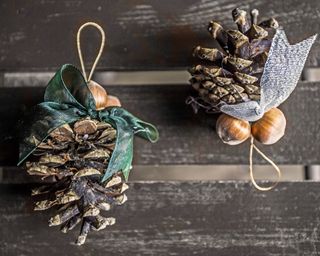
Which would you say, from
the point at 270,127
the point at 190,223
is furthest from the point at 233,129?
the point at 190,223

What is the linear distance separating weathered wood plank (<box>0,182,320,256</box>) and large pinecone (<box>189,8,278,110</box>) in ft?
0.54

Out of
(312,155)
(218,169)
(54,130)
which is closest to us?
(54,130)

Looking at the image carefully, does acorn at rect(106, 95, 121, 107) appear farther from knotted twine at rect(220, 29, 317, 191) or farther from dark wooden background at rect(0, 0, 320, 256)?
knotted twine at rect(220, 29, 317, 191)

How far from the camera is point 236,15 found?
0.72 metres

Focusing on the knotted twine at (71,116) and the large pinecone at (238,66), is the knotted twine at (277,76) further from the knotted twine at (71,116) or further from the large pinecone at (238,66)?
the knotted twine at (71,116)

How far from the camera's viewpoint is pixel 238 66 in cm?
70

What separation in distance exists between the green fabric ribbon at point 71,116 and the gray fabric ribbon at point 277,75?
0.43 ft

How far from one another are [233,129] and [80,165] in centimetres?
20

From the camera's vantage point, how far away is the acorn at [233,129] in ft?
2.43

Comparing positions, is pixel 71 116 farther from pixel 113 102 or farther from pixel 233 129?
pixel 233 129

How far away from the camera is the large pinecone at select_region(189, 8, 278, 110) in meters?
0.71

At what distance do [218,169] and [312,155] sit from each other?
23 cm

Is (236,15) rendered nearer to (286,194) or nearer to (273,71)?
(273,71)

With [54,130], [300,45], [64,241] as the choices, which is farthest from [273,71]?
[64,241]
